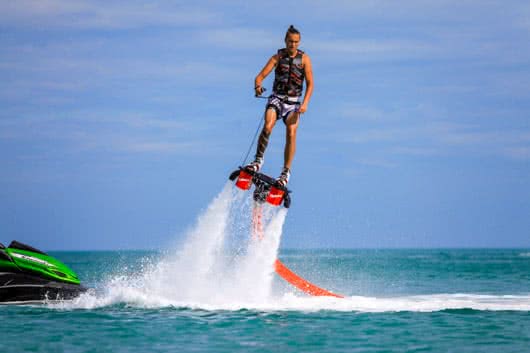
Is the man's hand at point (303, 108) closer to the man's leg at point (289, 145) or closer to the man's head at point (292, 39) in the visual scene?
the man's leg at point (289, 145)

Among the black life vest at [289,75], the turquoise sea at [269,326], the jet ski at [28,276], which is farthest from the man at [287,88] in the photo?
the jet ski at [28,276]

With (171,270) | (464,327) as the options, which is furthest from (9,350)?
(464,327)

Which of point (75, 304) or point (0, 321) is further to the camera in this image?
point (75, 304)

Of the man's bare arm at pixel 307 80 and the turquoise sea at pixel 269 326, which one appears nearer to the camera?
the turquoise sea at pixel 269 326

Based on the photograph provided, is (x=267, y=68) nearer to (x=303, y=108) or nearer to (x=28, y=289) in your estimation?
(x=303, y=108)

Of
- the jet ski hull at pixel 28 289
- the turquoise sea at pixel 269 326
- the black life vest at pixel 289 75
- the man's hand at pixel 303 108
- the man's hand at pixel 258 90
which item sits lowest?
the turquoise sea at pixel 269 326

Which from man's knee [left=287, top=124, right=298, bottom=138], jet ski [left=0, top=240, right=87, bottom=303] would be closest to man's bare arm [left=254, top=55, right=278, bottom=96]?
man's knee [left=287, top=124, right=298, bottom=138]

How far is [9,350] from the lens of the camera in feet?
31.1

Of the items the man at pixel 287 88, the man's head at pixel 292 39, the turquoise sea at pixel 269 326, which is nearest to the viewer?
the turquoise sea at pixel 269 326

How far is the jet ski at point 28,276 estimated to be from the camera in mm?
11992

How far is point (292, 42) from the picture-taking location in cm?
1135

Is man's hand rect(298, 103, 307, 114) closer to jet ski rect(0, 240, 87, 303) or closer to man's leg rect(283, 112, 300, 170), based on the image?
man's leg rect(283, 112, 300, 170)

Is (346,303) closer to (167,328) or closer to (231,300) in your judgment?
(231,300)

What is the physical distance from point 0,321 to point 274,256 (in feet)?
14.1
